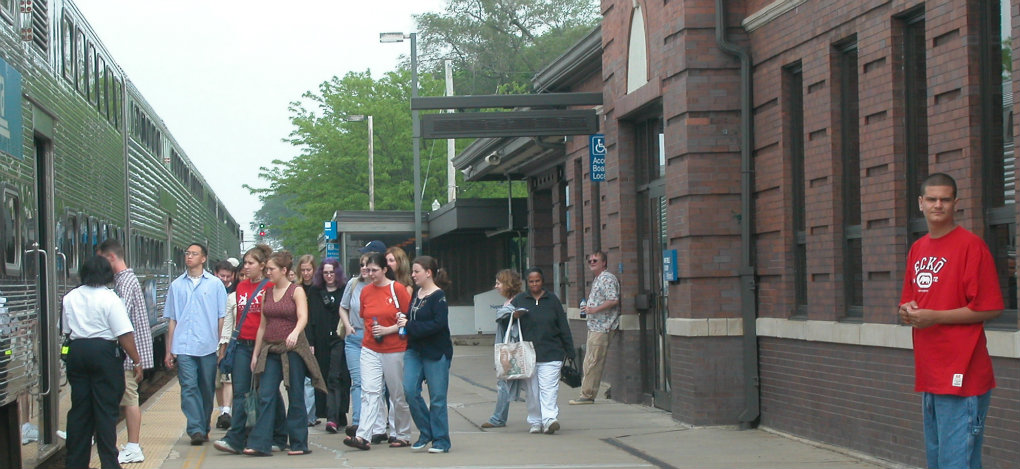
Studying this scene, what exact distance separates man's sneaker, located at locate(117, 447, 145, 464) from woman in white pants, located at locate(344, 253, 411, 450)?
1.89 meters

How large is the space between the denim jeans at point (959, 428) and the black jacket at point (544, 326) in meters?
6.48

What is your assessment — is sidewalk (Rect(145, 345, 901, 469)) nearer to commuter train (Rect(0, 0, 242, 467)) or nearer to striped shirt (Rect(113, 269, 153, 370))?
striped shirt (Rect(113, 269, 153, 370))

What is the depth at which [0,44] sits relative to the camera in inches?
318

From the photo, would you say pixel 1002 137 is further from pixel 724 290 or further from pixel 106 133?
pixel 106 133

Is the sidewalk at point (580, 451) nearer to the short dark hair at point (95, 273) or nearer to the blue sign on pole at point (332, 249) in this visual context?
the short dark hair at point (95, 273)

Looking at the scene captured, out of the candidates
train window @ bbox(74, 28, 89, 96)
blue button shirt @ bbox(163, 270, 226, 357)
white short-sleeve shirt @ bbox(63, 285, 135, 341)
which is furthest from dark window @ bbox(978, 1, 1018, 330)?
train window @ bbox(74, 28, 89, 96)

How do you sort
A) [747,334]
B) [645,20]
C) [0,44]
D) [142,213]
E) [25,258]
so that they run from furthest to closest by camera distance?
[142,213]
[645,20]
[747,334]
[25,258]
[0,44]

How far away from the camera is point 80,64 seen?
12570 mm

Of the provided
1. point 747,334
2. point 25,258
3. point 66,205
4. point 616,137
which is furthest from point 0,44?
point 616,137

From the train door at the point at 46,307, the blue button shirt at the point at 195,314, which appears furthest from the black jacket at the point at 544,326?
the train door at the point at 46,307

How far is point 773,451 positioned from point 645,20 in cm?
501

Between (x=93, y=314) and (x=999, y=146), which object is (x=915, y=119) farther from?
(x=93, y=314)

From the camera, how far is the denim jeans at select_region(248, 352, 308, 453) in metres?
10.8

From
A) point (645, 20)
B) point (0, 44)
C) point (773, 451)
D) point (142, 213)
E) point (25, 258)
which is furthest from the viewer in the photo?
point (142, 213)
